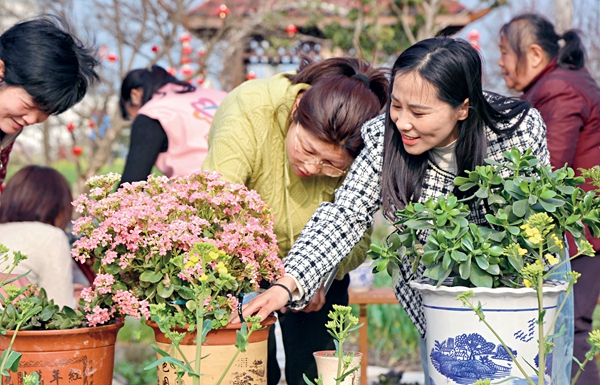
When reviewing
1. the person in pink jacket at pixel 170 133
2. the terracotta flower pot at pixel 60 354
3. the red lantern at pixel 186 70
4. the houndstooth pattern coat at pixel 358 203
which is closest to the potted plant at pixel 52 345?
the terracotta flower pot at pixel 60 354

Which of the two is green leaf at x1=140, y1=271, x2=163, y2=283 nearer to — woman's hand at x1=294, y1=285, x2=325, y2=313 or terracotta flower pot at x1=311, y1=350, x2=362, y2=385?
terracotta flower pot at x1=311, y1=350, x2=362, y2=385

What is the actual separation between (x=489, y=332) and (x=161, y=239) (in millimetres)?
595

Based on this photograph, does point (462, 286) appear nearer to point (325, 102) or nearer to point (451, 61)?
point (451, 61)

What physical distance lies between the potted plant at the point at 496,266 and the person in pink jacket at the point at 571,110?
4.22 ft

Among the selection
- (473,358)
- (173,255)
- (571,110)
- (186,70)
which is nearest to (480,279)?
(473,358)

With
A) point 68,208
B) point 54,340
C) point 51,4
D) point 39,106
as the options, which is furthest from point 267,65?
point 54,340

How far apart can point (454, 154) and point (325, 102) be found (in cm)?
36

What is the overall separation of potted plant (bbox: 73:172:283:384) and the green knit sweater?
1.22 ft

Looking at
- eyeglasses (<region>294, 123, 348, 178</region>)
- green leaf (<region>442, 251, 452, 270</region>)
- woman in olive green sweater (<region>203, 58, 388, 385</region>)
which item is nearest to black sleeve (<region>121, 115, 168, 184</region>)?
woman in olive green sweater (<region>203, 58, 388, 385</region>)

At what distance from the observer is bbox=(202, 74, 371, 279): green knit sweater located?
1.77 metres

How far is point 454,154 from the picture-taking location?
1.51 meters

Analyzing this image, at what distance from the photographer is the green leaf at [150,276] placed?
1.27 meters

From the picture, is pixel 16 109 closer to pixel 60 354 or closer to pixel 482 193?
pixel 60 354

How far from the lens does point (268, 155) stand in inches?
73.5
